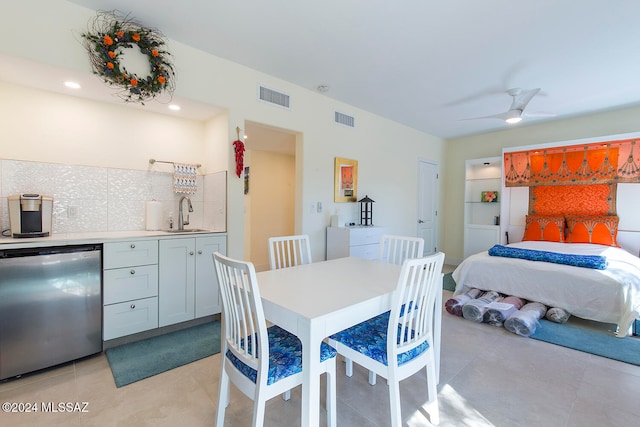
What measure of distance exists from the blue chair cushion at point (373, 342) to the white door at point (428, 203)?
13.5 feet

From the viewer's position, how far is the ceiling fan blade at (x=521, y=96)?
340 centimetres

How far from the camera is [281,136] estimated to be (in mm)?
4285

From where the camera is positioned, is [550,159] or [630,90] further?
[550,159]

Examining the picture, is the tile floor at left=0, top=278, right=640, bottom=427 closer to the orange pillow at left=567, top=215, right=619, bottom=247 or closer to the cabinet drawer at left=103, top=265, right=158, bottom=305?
the cabinet drawer at left=103, top=265, right=158, bottom=305

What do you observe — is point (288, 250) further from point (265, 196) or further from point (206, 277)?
point (265, 196)

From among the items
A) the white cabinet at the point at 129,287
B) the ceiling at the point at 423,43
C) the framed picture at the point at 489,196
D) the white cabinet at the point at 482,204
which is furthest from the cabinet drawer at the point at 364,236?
the framed picture at the point at 489,196

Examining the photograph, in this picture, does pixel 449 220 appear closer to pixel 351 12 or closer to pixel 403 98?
pixel 403 98

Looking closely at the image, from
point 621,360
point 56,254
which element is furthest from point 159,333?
point 621,360

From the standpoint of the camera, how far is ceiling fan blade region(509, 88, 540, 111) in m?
3.40

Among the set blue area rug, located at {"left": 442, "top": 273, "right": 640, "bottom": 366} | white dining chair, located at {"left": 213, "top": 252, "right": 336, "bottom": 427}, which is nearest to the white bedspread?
blue area rug, located at {"left": 442, "top": 273, "right": 640, "bottom": 366}

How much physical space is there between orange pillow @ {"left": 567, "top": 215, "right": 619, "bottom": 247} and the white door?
2.12 m

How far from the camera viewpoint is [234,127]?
→ 116 inches

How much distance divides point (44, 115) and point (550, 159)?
6.73 meters

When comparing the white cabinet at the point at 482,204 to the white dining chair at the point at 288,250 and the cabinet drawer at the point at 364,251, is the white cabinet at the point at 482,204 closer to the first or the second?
the cabinet drawer at the point at 364,251
